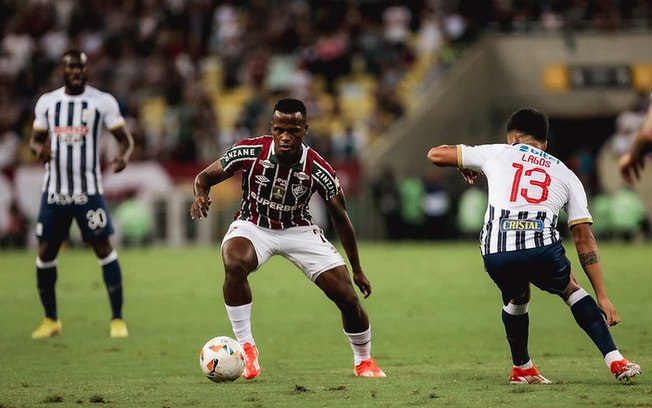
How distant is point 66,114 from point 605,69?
836 inches

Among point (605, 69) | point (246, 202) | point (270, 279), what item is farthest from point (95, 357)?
point (605, 69)

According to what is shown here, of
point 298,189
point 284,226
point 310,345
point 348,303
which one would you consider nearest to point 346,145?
Result: point 310,345

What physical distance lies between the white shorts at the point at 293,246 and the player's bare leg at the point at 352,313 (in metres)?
0.08

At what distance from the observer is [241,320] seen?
9031 mm

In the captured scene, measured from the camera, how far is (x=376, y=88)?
100ft

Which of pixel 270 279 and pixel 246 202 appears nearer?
pixel 246 202

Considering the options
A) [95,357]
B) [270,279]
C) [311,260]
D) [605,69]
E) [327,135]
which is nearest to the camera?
[311,260]

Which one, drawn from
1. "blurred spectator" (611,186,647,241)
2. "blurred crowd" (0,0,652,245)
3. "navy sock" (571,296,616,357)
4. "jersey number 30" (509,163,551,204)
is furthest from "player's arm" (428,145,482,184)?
"blurred spectator" (611,186,647,241)

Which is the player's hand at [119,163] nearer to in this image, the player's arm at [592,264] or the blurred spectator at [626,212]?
the player's arm at [592,264]

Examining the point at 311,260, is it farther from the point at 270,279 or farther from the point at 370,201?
the point at 370,201

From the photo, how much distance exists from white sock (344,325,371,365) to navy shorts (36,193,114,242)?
3.90m

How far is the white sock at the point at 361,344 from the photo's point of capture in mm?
9156

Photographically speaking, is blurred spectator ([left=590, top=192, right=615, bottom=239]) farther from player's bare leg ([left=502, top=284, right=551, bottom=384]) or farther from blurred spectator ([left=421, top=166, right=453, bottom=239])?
player's bare leg ([left=502, top=284, right=551, bottom=384])

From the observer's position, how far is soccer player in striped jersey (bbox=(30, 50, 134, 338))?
12.1 meters
